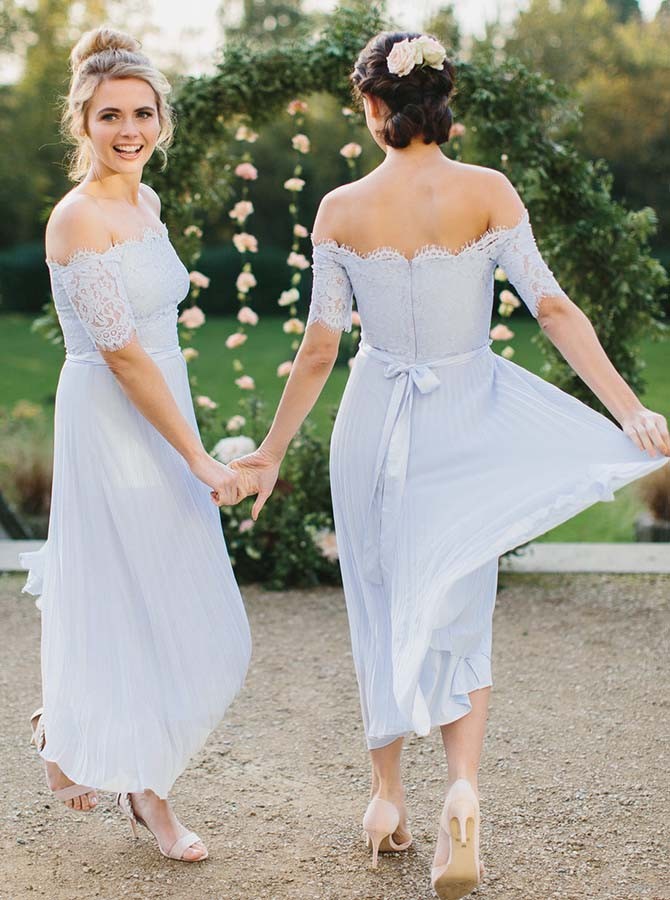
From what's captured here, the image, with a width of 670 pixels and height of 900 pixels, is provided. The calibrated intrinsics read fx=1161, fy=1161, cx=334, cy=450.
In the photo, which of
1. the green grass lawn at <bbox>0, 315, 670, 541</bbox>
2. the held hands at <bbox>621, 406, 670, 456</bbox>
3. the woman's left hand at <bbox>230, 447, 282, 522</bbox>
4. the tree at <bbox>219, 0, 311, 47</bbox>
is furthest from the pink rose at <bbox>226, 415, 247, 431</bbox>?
the tree at <bbox>219, 0, 311, 47</bbox>

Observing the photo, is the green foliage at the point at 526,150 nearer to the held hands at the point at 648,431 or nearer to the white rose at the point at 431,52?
the white rose at the point at 431,52

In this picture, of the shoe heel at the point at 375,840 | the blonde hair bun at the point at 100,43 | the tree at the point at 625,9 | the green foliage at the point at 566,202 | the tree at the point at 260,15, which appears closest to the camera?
the blonde hair bun at the point at 100,43

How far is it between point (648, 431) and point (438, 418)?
0.50 meters

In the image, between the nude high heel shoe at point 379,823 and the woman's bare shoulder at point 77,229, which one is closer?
the woman's bare shoulder at point 77,229

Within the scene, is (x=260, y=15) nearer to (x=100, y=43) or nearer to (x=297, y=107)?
(x=297, y=107)

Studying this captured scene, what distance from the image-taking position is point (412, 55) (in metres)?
2.62

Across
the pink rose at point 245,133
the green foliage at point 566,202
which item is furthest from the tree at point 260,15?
the green foliage at point 566,202

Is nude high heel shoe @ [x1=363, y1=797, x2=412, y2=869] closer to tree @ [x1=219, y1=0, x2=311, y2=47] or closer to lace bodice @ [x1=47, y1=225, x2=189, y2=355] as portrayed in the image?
lace bodice @ [x1=47, y1=225, x2=189, y2=355]

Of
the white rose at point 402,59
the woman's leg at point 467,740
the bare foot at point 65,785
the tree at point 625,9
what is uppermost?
the tree at point 625,9

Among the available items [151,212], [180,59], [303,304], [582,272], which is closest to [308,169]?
[303,304]

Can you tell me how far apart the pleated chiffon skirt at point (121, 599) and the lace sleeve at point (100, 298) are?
16 centimetres

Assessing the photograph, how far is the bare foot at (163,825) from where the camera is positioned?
296 cm

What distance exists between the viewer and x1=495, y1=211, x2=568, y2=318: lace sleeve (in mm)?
2709

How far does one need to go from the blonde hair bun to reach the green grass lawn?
6.33 metres
